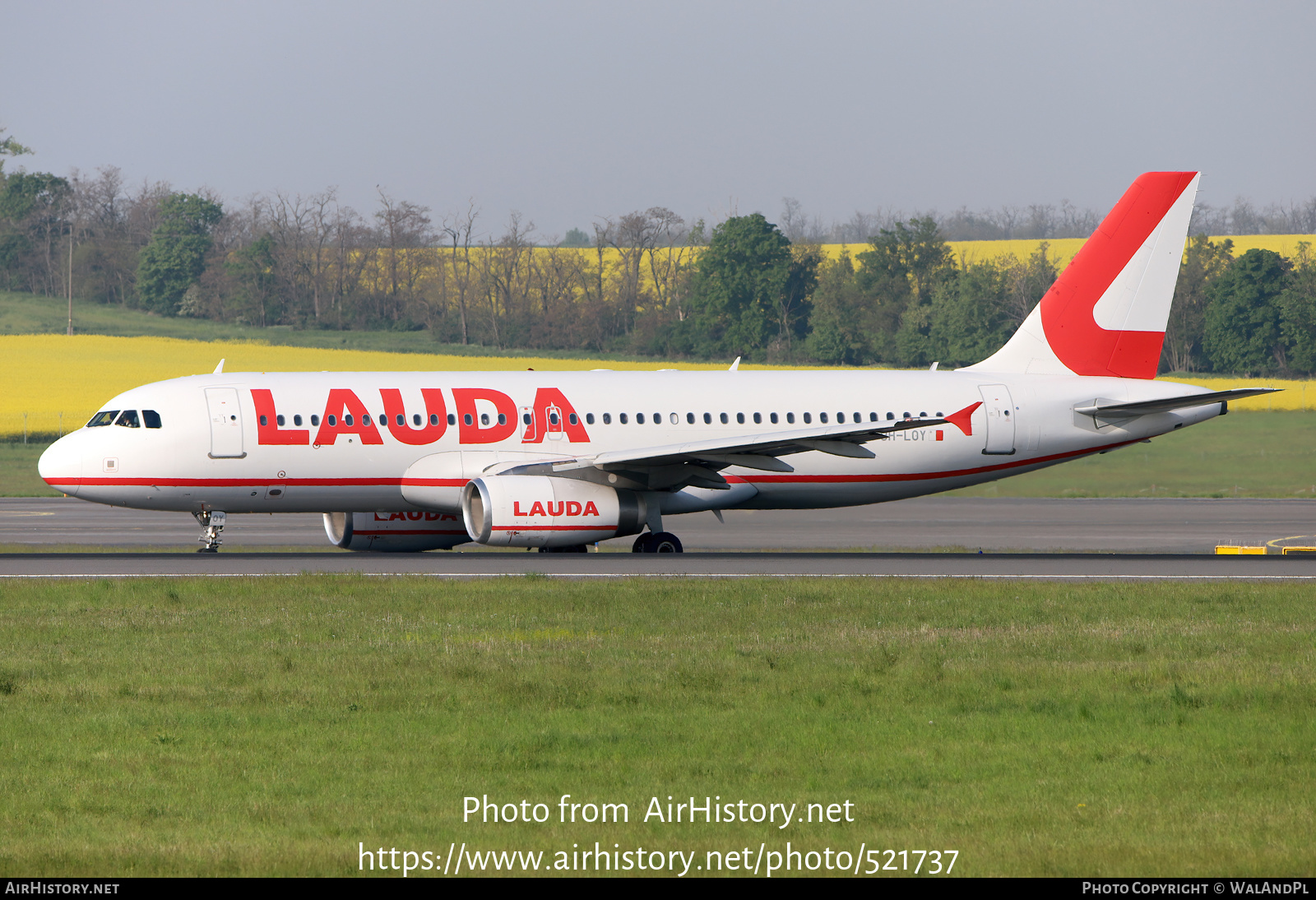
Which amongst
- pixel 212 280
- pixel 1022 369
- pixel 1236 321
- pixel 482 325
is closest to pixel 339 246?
pixel 212 280

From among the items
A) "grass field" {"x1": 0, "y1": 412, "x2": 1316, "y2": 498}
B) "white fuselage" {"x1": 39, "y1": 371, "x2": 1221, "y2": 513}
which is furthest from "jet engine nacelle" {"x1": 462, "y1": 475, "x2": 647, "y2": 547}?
"grass field" {"x1": 0, "y1": 412, "x2": 1316, "y2": 498}

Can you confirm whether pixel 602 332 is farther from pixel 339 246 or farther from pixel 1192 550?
pixel 1192 550

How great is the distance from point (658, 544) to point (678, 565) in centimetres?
275

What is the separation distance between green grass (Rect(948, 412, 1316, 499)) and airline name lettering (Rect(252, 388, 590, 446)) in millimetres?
23009

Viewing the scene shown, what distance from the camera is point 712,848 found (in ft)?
28.1

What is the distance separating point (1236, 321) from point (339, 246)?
221ft

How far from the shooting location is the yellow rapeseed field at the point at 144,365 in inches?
2894

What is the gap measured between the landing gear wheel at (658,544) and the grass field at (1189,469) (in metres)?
22.0

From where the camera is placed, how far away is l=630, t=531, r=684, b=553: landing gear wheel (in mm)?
28797

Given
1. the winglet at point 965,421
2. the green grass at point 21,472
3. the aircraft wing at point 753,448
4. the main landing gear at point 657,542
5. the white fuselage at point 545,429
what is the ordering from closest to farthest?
the aircraft wing at point 753,448
the white fuselage at point 545,429
the main landing gear at point 657,542
the winglet at point 965,421
the green grass at point 21,472

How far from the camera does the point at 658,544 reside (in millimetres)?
28797

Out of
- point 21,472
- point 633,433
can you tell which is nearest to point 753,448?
point 633,433

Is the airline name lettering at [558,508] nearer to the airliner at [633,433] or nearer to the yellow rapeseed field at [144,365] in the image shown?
the airliner at [633,433]

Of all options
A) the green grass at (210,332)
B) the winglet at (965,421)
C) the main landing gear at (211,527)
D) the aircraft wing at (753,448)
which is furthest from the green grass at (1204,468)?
the green grass at (210,332)
